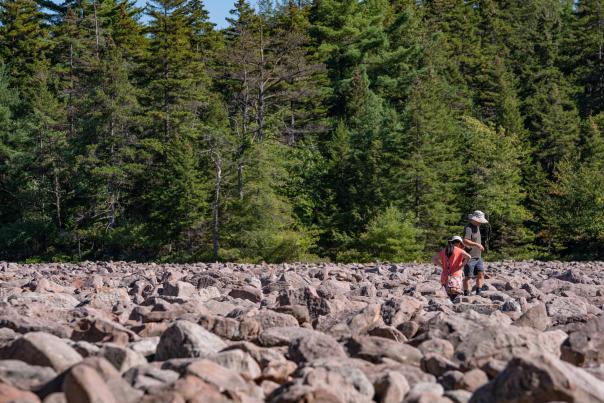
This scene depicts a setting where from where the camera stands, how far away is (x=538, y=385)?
4.32 meters

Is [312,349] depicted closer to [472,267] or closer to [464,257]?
[464,257]

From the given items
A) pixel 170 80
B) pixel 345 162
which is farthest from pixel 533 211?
pixel 170 80

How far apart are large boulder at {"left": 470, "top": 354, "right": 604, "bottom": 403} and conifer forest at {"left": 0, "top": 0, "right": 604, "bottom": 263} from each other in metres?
34.1

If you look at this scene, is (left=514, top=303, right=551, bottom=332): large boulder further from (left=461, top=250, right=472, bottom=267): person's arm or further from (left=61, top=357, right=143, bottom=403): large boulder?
(left=61, top=357, right=143, bottom=403): large boulder

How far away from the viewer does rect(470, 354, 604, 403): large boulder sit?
14.1 ft

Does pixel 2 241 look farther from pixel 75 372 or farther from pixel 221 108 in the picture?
pixel 75 372

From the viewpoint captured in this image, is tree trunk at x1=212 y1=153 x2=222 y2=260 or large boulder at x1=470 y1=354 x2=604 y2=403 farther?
tree trunk at x1=212 y1=153 x2=222 y2=260

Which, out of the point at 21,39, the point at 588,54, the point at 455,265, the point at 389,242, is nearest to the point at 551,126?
the point at 588,54

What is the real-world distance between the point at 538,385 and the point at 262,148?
39249 millimetres

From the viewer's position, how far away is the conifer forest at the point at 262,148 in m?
45.6

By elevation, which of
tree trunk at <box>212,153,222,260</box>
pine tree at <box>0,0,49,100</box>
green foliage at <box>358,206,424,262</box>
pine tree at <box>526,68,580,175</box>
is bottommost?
green foliage at <box>358,206,424,262</box>

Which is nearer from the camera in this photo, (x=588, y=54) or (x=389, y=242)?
(x=389, y=242)

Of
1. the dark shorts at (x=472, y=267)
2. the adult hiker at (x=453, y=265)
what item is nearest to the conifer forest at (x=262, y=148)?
the dark shorts at (x=472, y=267)

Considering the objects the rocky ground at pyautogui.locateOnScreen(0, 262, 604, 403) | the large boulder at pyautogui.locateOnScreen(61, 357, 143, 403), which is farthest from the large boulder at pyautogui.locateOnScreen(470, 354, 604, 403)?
the large boulder at pyautogui.locateOnScreen(61, 357, 143, 403)
